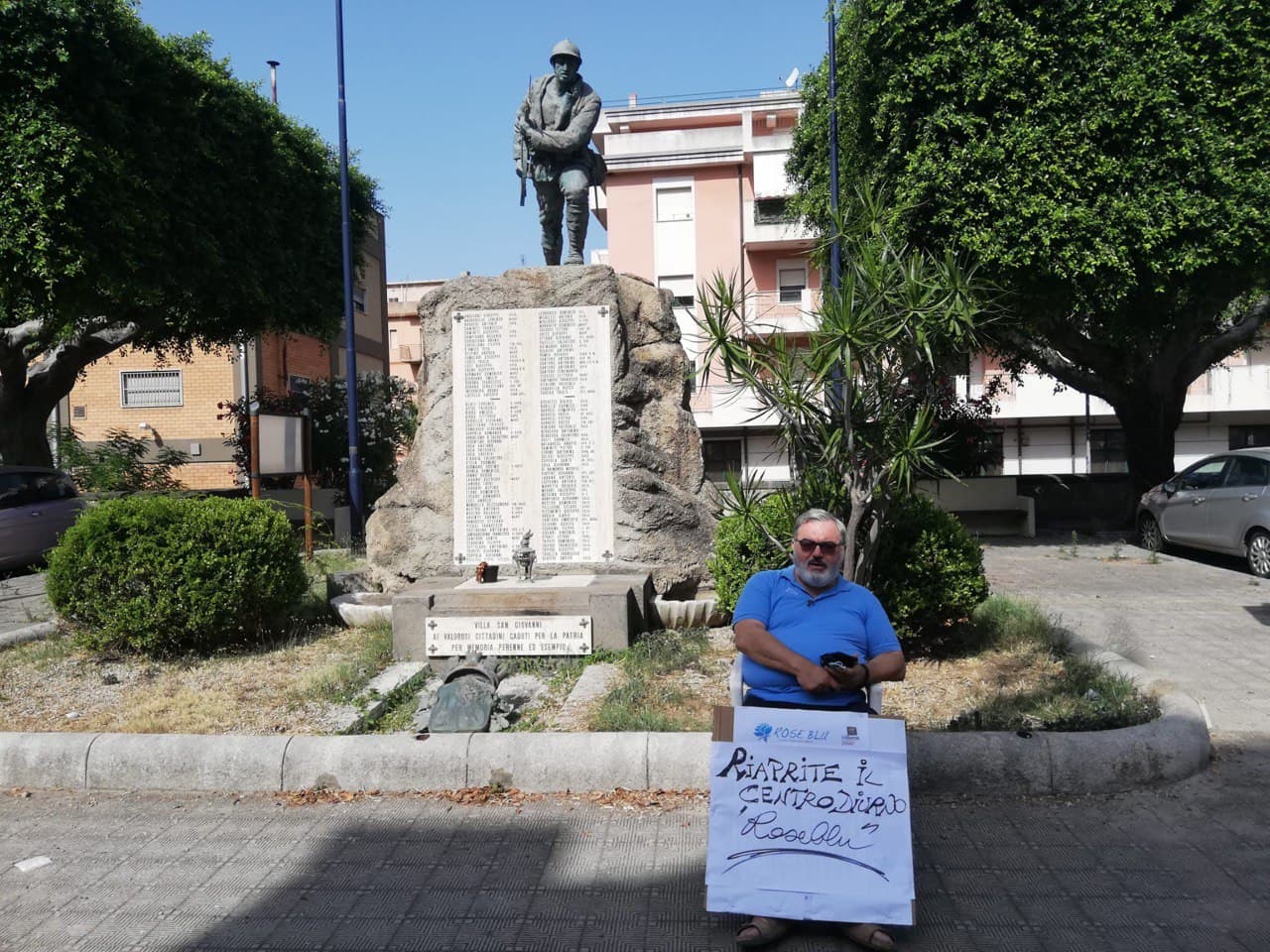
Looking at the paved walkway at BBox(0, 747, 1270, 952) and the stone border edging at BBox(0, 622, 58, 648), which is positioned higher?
the stone border edging at BBox(0, 622, 58, 648)

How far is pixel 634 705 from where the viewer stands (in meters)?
5.75

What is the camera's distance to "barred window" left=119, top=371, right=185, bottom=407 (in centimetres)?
2448

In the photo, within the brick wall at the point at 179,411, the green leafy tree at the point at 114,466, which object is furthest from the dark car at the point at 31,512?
the brick wall at the point at 179,411

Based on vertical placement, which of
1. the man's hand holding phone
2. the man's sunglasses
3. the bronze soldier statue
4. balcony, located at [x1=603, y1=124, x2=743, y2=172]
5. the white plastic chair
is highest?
balcony, located at [x1=603, y1=124, x2=743, y2=172]

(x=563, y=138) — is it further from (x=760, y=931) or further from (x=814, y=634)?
(x=760, y=931)

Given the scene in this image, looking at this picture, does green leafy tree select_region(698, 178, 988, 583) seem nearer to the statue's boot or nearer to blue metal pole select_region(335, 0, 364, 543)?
the statue's boot

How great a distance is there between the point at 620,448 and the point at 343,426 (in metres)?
13.8

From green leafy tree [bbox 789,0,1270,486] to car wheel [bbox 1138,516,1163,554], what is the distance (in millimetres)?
3321

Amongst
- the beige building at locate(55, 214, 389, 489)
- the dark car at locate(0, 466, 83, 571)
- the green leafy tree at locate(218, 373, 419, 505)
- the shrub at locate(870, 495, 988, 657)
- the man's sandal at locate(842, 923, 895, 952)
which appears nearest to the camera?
the man's sandal at locate(842, 923, 895, 952)

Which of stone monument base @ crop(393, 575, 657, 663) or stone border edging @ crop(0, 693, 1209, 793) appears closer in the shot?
stone border edging @ crop(0, 693, 1209, 793)

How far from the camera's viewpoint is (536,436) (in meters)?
8.55

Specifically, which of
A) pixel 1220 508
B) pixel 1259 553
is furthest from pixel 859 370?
pixel 1220 508

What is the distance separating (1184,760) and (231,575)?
21.0 ft

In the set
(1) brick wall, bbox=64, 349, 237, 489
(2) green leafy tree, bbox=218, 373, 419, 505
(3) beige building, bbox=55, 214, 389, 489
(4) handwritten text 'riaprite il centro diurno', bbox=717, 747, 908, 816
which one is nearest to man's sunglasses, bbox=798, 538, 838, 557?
(4) handwritten text 'riaprite il centro diurno', bbox=717, 747, 908, 816
